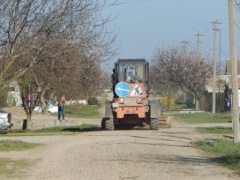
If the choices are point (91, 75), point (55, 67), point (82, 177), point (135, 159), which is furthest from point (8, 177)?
point (91, 75)

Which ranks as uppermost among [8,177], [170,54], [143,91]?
[170,54]

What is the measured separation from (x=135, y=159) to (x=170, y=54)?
2369 inches

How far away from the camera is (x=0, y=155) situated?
18547 mm

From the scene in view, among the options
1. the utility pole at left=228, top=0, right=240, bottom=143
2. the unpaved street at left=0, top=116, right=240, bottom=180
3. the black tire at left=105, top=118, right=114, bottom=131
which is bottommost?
the unpaved street at left=0, top=116, right=240, bottom=180

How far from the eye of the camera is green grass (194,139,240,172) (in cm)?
1582

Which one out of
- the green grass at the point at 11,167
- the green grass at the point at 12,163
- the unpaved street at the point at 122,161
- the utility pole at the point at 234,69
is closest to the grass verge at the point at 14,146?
the green grass at the point at 12,163

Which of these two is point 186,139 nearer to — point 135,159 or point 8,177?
point 135,159

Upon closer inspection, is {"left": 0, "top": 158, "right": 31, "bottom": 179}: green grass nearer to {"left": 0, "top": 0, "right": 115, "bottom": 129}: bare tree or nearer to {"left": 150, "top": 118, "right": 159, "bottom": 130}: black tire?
{"left": 0, "top": 0, "right": 115, "bottom": 129}: bare tree

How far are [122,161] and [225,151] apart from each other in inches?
162

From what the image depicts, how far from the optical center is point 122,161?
16.2 meters

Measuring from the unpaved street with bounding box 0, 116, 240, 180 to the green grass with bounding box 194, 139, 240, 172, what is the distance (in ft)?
1.04

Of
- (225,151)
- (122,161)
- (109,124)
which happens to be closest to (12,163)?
(122,161)

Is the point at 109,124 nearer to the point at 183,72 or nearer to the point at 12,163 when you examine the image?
the point at 12,163

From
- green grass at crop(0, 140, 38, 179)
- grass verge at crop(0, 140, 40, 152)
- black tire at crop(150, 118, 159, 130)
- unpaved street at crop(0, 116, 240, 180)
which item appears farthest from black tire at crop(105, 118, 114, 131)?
green grass at crop(0, 140, 38, 179)
